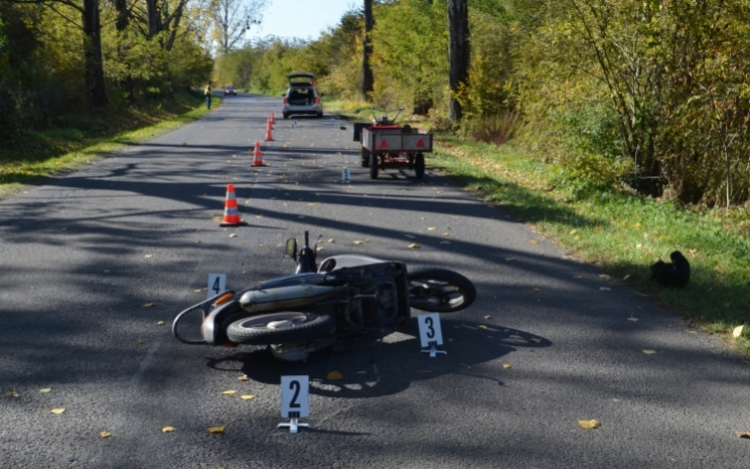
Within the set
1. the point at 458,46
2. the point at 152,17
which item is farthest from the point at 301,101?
the point at 458,46

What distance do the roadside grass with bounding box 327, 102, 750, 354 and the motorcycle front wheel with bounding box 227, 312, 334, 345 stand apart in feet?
10.9

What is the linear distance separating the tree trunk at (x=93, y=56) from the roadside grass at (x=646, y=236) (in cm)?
2025

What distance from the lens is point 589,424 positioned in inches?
216

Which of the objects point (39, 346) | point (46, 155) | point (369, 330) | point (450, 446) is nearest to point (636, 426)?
point (450, 446)

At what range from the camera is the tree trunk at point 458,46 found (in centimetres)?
2834

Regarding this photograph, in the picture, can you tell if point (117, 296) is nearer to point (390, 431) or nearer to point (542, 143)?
point (390, 431)

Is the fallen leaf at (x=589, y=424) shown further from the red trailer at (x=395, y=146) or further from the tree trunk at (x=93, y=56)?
the tree trunk at (x=93, y=56)

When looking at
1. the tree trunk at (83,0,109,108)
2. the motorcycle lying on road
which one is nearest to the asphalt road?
the motorcycle lying on road

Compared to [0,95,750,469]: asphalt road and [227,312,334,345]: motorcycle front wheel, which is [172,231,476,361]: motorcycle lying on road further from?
[0,95,750,469]: asphalt road

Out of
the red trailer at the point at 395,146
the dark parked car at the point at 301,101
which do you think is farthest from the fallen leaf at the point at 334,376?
the dark parked car at the point at 301,101

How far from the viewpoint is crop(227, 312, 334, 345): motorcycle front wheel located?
20.4 ft

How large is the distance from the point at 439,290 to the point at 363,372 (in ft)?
5.21

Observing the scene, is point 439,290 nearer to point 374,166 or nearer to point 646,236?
point 646,236

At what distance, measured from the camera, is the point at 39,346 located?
6.93m
